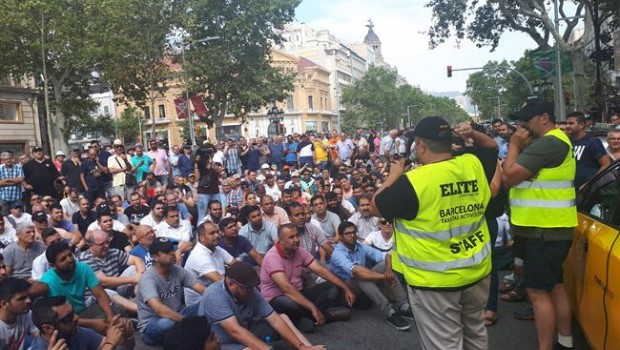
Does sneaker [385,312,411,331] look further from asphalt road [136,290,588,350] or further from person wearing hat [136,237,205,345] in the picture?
person wearing hat [136,237,205,345]

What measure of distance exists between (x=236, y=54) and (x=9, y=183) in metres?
21.4

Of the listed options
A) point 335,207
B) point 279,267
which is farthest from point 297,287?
point 335,207

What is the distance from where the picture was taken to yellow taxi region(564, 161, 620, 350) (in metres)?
3.00

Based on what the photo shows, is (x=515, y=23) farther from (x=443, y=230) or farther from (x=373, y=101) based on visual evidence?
(x=373, y=101)

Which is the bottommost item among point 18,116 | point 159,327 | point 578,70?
point 159,327

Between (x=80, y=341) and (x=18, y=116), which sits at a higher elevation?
(x=18, y=116)

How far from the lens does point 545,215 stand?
3.59 meters

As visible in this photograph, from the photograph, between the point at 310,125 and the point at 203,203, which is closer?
the point at 203,203

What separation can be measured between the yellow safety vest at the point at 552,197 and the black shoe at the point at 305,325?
8.32 ft

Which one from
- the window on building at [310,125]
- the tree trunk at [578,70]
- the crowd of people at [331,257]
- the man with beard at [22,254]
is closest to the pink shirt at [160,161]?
the crowd of people at [331,257]

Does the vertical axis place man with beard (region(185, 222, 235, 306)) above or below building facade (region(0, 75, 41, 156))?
below

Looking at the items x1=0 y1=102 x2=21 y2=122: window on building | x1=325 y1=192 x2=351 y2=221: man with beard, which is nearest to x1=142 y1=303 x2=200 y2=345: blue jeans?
x1=325 y1=192 x2=351 y2=221: man with beard

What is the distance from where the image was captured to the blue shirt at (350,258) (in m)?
6.01

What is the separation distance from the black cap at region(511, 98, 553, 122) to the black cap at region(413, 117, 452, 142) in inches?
44.0
